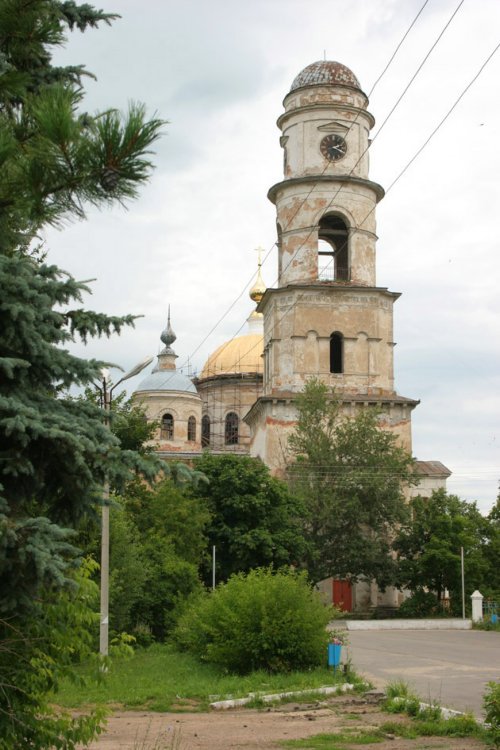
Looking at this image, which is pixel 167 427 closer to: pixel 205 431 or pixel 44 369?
pixel 205 431

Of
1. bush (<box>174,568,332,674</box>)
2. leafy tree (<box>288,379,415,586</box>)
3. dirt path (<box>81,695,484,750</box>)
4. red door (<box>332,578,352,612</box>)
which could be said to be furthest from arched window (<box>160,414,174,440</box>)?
dirt path (<box>81,695,484,750</box>)

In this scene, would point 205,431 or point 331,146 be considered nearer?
point 331,146

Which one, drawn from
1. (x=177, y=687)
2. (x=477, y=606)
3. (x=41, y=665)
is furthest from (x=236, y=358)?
(x=41, y=665)

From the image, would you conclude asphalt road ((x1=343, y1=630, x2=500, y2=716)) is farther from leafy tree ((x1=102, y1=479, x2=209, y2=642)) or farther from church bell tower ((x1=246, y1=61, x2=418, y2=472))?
church bell tower ((x1=246, y1=61, x2=418, y2=472))

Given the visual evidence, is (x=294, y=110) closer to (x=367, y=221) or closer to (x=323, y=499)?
(x=367, y=221)

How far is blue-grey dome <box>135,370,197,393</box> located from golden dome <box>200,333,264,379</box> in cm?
543

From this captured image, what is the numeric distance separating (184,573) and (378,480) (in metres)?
10.9

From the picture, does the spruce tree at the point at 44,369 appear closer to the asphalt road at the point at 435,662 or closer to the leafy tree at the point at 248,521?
the asphalt road at the point at 435,662

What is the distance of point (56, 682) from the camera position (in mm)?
7789

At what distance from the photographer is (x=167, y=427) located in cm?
5962

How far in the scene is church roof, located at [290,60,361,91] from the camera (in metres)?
42.2

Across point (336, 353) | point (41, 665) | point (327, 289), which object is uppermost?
point (327, 289)

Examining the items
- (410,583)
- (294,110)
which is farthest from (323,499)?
(294,110)

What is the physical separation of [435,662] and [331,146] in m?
24.7
